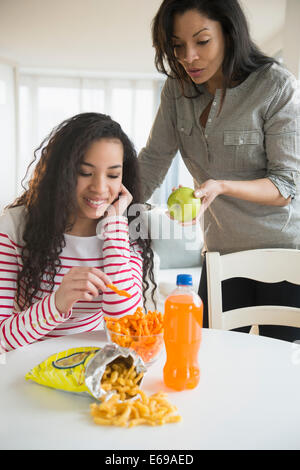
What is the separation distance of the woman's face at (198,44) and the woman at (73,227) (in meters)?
0.30

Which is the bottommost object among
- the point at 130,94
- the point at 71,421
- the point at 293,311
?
the point at 71,421

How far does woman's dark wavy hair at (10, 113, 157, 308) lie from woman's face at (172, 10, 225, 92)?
293mm

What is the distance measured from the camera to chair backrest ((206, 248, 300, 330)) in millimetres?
1097

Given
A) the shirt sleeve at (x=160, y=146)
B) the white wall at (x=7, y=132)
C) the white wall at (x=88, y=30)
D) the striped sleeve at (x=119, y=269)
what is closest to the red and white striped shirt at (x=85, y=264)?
the striped sleeve at (x=119, y=269)

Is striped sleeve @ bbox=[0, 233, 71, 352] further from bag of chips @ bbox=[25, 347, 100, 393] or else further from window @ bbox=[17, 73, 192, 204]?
window @ bbox=[17, 73, 192, 204]

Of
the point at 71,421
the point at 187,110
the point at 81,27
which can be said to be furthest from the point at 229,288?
the point at 81,27

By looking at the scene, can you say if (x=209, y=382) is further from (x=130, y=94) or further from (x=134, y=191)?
(x=130, y=94)

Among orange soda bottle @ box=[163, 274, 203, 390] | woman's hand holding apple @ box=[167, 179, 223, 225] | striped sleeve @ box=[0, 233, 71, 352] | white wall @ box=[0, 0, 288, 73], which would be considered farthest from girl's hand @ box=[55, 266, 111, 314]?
white wall @ box=[0, 0, 288, 73]

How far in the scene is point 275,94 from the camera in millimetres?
1196

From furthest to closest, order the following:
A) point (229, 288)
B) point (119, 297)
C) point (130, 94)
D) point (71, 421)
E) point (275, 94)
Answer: point (130, 94), point (229, 288), point (275, 94), point (119, 297), point (71, 421)

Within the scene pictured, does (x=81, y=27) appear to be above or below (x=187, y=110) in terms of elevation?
above

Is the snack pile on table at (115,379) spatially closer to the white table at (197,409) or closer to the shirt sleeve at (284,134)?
the white table at (197,409)

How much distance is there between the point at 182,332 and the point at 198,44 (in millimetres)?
825

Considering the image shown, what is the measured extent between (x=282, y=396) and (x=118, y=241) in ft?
1.88
